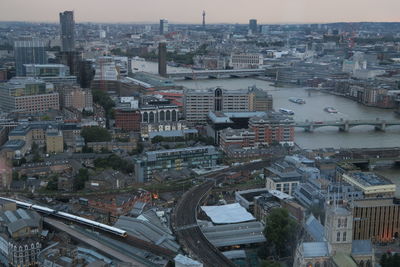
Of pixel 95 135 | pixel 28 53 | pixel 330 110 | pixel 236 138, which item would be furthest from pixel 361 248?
pixel 28 53

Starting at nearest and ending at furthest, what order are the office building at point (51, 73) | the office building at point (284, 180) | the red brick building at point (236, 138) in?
the office building at point (284, 180) → the red brick building at point (236, 138) → the office building at point (51, 73)

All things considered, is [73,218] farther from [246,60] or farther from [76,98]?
[246,60]

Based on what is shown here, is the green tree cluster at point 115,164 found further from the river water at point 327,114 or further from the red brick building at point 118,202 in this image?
the river water at point 327,114

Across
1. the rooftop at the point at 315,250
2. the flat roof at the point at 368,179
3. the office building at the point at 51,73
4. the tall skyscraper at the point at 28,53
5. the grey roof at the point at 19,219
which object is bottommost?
the grey roof at the point at 19,219

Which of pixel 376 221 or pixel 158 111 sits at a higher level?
pixel 158 111

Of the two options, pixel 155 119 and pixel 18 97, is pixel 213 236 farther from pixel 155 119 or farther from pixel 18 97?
pixel 18 97

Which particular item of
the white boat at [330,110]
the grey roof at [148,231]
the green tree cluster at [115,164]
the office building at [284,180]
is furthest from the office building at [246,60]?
the grey roof at [148,231]

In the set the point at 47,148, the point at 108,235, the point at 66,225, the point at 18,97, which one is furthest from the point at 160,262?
the point at 18,97
